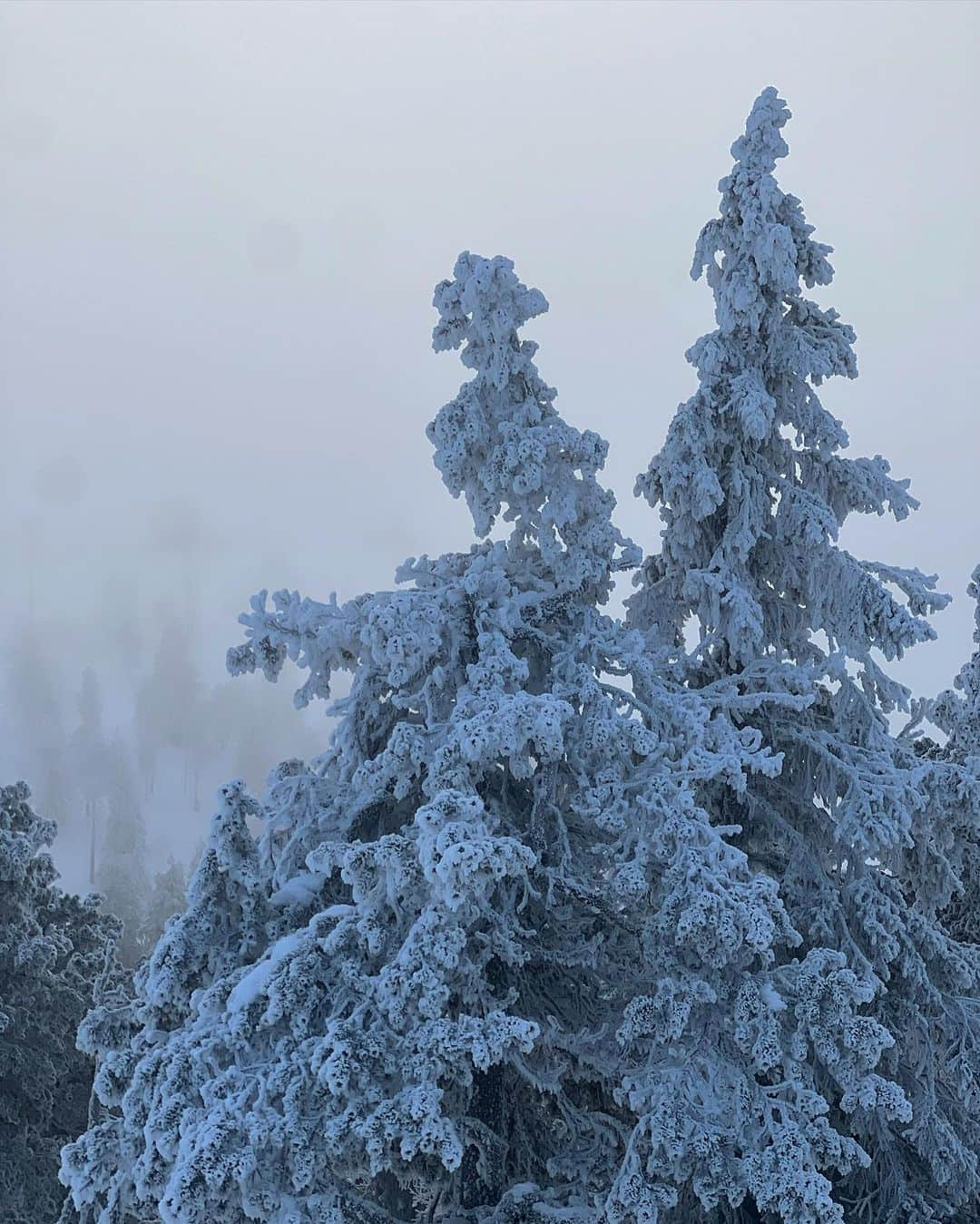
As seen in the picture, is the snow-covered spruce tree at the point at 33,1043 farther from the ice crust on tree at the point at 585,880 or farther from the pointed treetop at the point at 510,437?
the pointed treetop at the point at 510,437

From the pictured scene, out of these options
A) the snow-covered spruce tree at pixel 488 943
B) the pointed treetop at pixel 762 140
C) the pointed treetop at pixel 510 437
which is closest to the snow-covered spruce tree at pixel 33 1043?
the snow-covered spruce tree at pixel 488 943

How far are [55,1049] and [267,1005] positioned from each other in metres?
11.1

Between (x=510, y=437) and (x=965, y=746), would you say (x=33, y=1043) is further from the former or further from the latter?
(x=965, y=746)

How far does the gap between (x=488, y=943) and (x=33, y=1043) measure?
37.9 ft

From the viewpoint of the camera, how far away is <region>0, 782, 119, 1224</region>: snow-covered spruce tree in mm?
16797

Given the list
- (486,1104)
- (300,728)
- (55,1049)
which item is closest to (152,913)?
(55,1049)

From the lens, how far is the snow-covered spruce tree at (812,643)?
1094 cm

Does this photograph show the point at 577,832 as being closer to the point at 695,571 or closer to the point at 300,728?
the point at 695,571

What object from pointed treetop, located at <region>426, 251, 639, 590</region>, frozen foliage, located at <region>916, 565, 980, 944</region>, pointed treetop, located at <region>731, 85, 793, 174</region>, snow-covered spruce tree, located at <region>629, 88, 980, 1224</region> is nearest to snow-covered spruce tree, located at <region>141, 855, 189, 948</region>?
frozen foliage, located at <region>916, 565, 980, 944</region>

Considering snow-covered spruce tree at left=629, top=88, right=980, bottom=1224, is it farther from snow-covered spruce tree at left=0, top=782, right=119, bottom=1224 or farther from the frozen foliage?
snow-covered spruce tree at left=0, top=782, right=119, bottom=1224

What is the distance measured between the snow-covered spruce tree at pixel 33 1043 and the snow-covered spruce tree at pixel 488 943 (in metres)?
7.05

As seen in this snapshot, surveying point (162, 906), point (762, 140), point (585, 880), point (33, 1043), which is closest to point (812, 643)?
point (585, 880)

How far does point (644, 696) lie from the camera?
10.2m

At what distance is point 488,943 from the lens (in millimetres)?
8797
